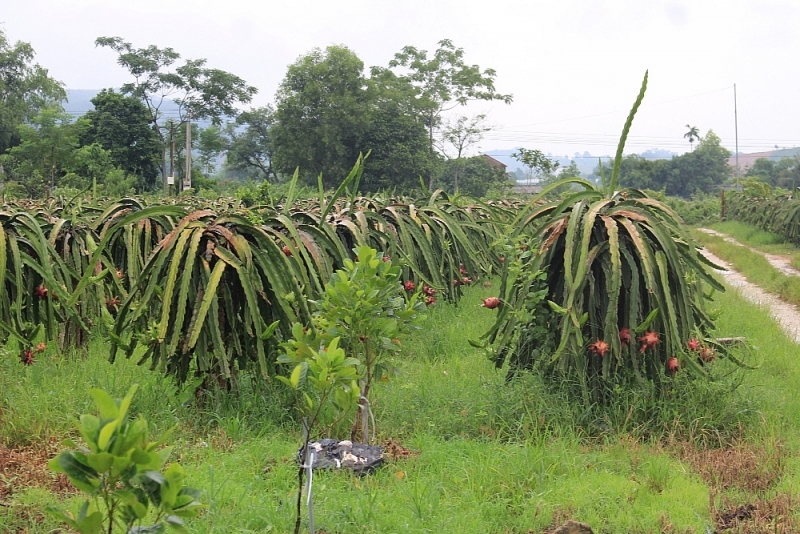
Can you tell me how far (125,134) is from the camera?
33719mm

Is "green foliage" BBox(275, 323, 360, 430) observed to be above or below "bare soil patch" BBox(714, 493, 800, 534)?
above

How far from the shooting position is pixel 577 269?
3779 millimetres

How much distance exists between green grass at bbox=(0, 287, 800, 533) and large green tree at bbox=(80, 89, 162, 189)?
30.5 metres

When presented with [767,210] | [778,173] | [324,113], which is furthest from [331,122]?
[778,173]

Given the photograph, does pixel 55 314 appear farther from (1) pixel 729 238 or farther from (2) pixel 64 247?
(1) pixel 729 238

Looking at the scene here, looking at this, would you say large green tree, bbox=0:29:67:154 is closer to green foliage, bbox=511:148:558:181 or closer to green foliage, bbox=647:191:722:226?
green foliage, bbox=511:148:558:181

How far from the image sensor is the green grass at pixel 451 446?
2.75 meters

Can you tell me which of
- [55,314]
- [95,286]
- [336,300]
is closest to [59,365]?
[55,314]

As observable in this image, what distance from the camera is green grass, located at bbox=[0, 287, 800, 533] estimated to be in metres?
2.75

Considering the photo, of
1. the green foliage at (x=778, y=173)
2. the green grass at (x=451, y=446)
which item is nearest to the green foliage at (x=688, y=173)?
the green foliage at (x=778, y=173)

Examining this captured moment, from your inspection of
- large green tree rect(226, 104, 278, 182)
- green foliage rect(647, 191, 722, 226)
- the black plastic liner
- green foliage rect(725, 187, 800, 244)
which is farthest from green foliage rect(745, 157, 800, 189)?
the black plastic liner

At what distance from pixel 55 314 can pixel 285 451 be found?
209cm

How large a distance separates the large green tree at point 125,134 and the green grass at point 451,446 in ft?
100.0

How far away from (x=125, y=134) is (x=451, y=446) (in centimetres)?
3343
